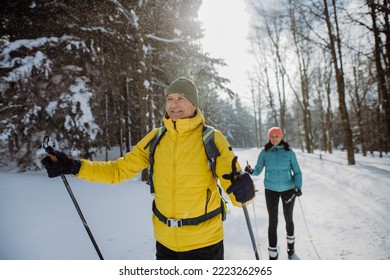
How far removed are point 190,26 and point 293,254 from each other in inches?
357

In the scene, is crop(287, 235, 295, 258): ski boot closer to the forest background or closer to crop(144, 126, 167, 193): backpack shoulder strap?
crop(144, 126, 167, 193): backpack shoulder strap

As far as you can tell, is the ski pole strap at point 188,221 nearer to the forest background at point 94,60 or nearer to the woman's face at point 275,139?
the woman's face at point 275,139

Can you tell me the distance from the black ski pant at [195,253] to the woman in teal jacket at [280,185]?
1.77 meters

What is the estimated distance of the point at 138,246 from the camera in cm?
390

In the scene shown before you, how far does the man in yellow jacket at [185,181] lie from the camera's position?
1.89 m

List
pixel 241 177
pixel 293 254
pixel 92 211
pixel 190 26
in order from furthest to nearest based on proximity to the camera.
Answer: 1. pixel 190 26
2. pixel 92 211
3. pixel 293 254
4. pixel 241 177

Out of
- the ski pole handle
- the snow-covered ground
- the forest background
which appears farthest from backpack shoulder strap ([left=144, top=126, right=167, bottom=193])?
the forest background

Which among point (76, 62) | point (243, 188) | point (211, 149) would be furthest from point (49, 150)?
point (76, 62)

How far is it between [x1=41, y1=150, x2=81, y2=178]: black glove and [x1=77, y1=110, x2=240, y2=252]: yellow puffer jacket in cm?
8

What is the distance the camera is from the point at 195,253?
195 cm

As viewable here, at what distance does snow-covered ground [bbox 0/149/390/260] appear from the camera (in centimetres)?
350
